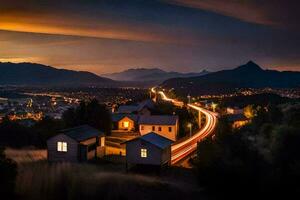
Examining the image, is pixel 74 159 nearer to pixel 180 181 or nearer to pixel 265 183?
pixel 180 181

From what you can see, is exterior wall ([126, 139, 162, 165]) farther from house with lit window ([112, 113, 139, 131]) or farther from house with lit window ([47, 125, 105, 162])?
house with lit window ([112, 113, 139, 131])

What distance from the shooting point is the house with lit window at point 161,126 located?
62625 millimetres

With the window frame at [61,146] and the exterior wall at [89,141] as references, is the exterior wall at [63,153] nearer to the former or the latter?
the window frame at [61,146]

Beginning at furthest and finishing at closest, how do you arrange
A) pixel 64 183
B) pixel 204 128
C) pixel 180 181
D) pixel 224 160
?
pixel 204 128, pixel 180 181, pixel 64 183, pixel 224 160

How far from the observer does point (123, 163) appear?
42.7 metres

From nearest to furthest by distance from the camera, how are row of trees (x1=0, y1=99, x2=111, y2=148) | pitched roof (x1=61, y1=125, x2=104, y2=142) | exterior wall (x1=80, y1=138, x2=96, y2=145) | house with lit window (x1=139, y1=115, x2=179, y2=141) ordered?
pitched roof (x1=61, y1=125, x2=104, y2=142), exterior wall (x1=80, y1=138, x2=96, y2=145), row of trees (x1=0, y1=99, x2=111, y2=148), house with lit window (x1=139, y1=115, x2=179, y2=141)

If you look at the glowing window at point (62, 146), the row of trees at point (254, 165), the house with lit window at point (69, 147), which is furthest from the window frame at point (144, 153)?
the glowing window at point (62, 146)

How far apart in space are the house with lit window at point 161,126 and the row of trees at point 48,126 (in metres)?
6.19

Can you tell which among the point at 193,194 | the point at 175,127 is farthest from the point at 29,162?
the point at 175,127

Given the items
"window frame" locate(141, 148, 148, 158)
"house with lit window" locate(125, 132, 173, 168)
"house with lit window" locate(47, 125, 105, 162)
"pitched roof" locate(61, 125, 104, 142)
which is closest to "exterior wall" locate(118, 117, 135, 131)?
"pitched roof" locate(61, 125, 104, 142)

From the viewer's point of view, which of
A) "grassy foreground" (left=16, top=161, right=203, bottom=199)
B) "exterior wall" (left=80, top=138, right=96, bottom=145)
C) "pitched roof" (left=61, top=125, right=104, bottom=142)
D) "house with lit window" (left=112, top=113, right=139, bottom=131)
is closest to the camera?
"grassy foreground" (left=16, top=161, right=203, bottom=199)

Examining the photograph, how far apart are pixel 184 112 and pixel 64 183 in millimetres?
46570

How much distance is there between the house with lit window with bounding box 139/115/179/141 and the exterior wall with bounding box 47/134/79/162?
22.8m

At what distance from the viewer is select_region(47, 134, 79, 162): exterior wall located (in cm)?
4112
